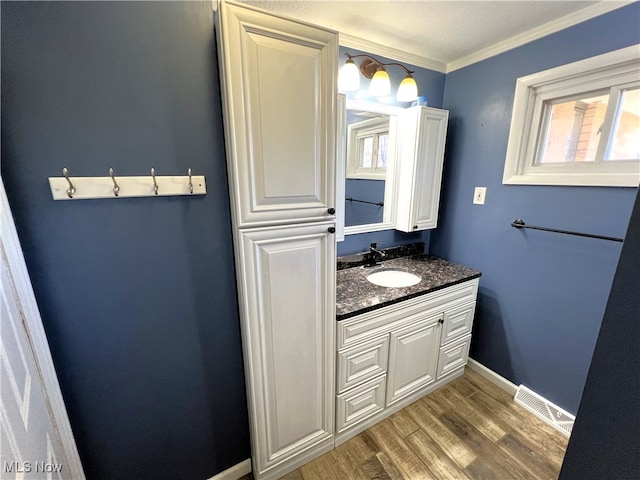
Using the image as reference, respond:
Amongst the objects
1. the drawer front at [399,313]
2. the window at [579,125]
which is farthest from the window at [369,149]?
the drawer front at [399,313]

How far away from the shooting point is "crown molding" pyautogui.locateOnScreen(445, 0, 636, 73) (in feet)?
3.95

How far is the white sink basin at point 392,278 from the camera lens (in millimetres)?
1735

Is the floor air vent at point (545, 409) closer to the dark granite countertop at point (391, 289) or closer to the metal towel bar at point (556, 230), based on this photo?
the dark granite countertop at point (391, 289)

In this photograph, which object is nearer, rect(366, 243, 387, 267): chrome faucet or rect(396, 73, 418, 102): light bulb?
rect(396, 73, 418, 102): light bulb

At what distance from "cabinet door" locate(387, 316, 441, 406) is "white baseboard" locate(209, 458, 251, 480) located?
0.84 m

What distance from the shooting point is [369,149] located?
5.79ft

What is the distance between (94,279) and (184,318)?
324 millimetres

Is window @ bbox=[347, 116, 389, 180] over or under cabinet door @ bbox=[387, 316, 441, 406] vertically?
over

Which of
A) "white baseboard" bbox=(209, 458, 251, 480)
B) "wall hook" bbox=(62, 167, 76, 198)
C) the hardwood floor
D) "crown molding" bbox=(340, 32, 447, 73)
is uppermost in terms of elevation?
"crown molding" bbox=(340, 32, 447, 73)

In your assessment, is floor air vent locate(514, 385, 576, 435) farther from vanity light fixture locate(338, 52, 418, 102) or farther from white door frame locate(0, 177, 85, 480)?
white door frame locate(0, 177, 85, 480)

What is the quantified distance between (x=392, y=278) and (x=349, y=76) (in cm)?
128

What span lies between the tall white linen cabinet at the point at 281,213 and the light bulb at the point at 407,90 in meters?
0.83

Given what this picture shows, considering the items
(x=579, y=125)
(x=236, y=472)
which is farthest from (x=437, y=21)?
(x=236, y=472)

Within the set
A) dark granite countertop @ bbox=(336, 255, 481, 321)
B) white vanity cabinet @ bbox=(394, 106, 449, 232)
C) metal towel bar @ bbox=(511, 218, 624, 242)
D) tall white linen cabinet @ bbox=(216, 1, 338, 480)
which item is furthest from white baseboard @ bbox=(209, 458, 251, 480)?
metal towel bar @ bbox=(511, 218, 624, 242)
